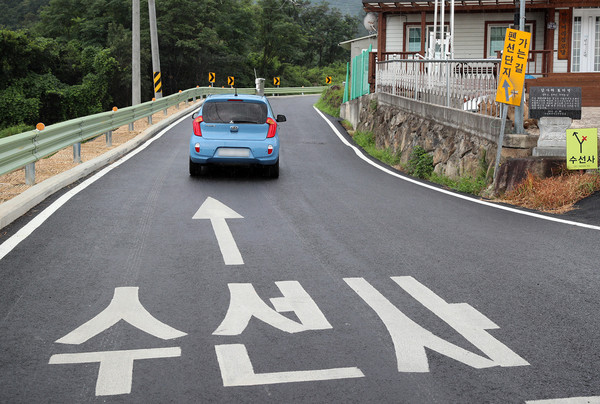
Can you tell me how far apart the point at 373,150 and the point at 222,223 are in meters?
10.6

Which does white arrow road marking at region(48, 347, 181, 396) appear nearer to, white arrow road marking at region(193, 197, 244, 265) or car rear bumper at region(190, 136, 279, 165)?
white arrow road marking at region(193, 197, 244, 265)

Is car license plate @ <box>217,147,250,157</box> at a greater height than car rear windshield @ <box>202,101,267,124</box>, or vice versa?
car rear windshield @ <box>202,101,267,124</box>

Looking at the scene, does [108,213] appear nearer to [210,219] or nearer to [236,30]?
[210,219]

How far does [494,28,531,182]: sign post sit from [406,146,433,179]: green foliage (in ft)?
10.1

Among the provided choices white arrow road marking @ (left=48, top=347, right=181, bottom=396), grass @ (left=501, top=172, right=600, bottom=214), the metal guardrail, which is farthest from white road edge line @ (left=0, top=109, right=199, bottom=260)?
grass @ (left=501, top=172, right=600, bottom=214)

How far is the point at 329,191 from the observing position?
12219 millimetres

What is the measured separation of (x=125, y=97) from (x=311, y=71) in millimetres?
31848

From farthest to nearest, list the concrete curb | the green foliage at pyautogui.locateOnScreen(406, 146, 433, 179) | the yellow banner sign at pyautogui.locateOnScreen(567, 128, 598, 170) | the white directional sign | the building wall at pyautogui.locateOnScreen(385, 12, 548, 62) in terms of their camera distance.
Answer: the building wall at pyautogui.locateOnScreen(385, 12, 548, 62)
the green foliage at pyautogui.locateOnScreen(406, 146, 433, 179)
the yellow banner sign at pyautogui.locateOnScreen(567, 128, 598, 170)
the concrete curb
the white directional sign

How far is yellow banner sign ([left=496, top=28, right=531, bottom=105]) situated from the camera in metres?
11.7

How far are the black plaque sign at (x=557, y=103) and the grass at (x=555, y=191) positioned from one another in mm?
1017

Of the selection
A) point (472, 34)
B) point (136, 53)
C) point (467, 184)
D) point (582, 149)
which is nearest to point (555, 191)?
point (582, 149)

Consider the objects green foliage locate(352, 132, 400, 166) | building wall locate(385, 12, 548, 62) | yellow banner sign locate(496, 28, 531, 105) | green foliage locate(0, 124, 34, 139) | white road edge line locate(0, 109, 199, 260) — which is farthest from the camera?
green foliage locate(0, 124, 34, 139)

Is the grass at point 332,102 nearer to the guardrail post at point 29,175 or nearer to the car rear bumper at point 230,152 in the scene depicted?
the car rear bumper at point 230,152

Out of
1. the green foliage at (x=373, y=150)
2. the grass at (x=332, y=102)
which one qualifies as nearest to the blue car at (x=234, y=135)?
the green foliage at (x=373, y=150)
